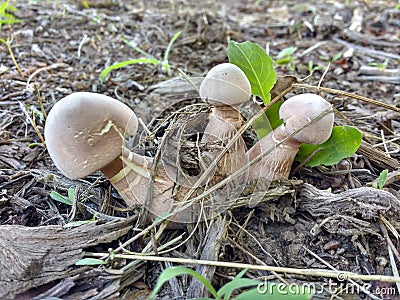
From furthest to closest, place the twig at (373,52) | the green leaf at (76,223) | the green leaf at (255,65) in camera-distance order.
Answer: the twig at (373,52)
the green leaf at (255,65)
the green leaf at (76,223)

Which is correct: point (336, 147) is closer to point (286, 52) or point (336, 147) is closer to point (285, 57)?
point (286, 52)

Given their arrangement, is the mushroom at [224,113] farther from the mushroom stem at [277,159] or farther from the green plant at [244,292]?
the green plant at [244,292]

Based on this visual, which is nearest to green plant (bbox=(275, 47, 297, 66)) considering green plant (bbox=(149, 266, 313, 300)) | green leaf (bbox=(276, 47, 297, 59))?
green leaf (bbox=(276, 47, 297, 59))

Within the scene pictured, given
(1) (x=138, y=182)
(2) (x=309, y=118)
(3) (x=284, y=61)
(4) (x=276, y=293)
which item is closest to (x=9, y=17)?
(3) (x=284, y=61)

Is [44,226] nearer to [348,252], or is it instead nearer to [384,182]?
[348,252]

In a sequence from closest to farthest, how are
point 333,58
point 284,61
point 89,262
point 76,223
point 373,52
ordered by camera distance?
1. point 89,262
2. point 76,223
3. point 284,61
4. point 333,58
5. point 373,52

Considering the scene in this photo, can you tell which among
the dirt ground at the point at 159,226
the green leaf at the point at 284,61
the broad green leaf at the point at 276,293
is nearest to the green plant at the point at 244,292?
the broad green leaf at the point at 276,293

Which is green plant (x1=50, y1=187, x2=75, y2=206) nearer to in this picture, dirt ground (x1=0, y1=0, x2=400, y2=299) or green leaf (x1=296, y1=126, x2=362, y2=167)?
dirt ground (x1=0, y1=0, x2=400, y2=299)
